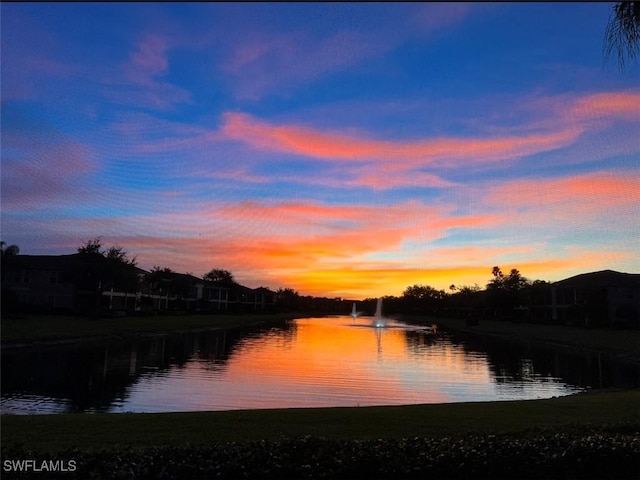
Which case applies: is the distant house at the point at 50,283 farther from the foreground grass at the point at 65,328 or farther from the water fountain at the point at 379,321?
the water fountain at the point at 379,321

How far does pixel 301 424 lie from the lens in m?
11.2

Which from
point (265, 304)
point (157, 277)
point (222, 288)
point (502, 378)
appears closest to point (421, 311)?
point (265, 304)

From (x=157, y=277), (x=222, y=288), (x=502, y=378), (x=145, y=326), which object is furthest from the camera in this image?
(x=222, y=288)

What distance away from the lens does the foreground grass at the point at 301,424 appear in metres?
9.68

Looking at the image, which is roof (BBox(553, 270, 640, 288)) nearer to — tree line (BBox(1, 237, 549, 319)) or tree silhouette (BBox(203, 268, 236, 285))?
tree line (BBox(1, 237, 549, 319))

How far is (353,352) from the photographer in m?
39.1

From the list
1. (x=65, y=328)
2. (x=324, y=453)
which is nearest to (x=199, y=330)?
(x=65, y=328)

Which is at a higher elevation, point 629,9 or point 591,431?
point 629,9

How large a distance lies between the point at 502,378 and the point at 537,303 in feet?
276

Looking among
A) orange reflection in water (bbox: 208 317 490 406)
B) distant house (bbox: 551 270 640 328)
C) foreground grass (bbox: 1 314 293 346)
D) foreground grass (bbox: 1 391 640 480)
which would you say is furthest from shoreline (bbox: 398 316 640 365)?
foreground grass (bbox: 1 314 293 346)

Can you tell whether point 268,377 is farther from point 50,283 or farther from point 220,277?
point 220,277

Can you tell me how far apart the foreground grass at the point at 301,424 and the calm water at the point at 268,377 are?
4451 millimetres

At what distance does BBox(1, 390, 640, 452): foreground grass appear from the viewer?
9.68 metres

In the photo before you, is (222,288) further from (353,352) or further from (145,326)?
(353,352)
